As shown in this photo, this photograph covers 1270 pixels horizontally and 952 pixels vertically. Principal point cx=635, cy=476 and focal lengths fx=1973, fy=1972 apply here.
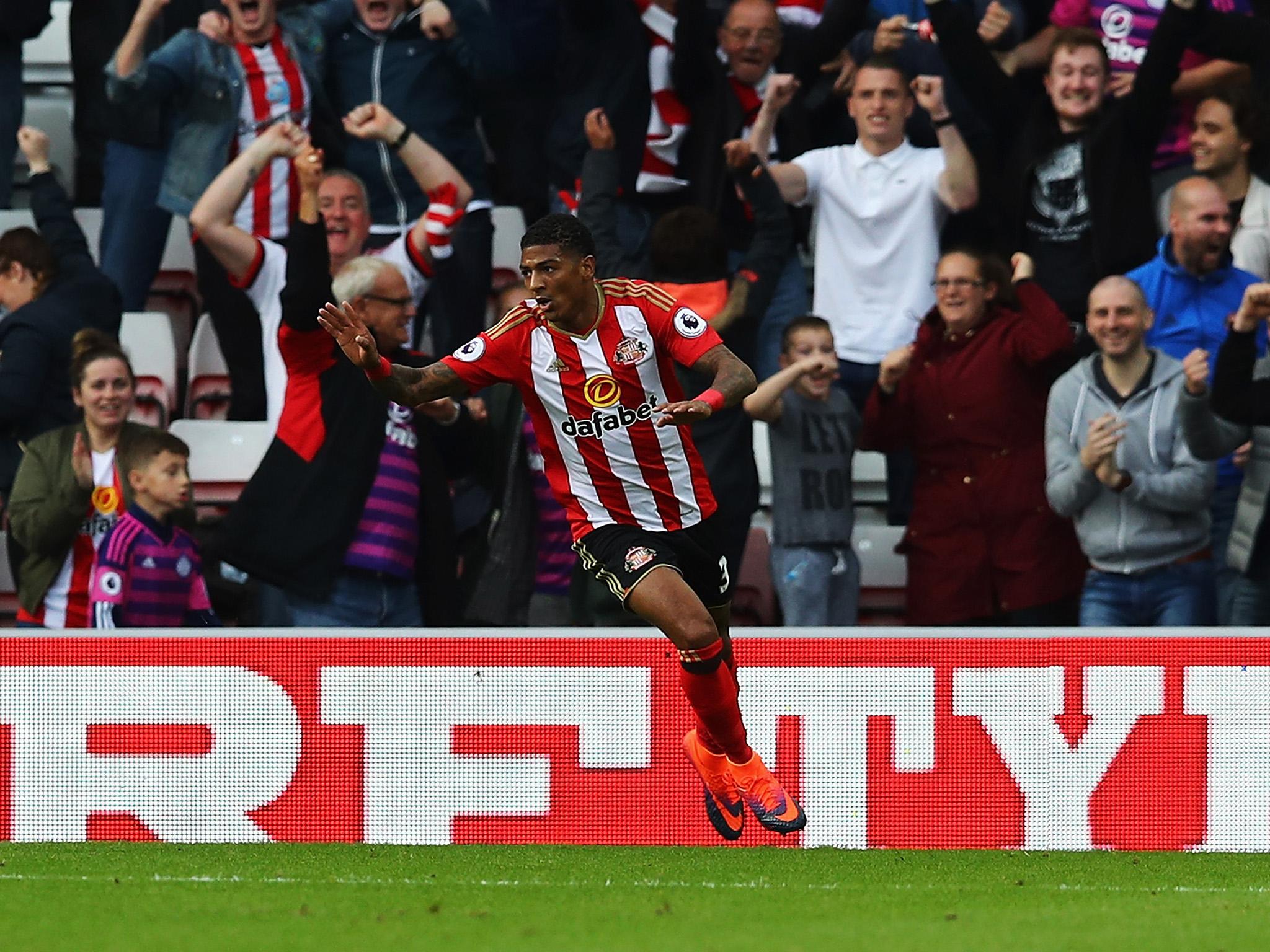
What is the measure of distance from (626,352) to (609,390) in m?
0.13

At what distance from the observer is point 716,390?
18.6 ft

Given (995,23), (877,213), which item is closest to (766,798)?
(877,213)

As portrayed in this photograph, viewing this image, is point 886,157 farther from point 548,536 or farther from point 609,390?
point 609,390

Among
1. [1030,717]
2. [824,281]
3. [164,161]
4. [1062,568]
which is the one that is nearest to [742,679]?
[1030,717]

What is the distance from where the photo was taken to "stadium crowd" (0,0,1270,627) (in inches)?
301

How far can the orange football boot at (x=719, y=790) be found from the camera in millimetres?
6254

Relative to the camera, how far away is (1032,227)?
8.71m

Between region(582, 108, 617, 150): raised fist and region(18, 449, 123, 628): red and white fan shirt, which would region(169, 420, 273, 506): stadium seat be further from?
region(582, 108, 617, 150): raised fist

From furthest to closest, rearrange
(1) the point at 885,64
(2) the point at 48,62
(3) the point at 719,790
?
(2) the point at 48,62, (1) the point at 885,64, (3) the point at 719,790

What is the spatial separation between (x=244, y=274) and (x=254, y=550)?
1.58m

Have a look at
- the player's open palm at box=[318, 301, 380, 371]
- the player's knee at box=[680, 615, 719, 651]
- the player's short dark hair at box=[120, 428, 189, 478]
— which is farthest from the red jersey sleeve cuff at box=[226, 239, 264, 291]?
the player's knee at box=[680, 615, 719, 651]

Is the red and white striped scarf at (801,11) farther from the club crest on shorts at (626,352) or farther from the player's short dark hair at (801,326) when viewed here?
the club crest on shorts at (626,352)

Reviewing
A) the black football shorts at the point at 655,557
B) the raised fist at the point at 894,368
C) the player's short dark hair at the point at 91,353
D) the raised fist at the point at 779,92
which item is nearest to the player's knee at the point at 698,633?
the black football shorts at the point at 655,557

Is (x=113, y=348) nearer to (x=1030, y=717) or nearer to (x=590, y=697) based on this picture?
(x=590, y=697)
